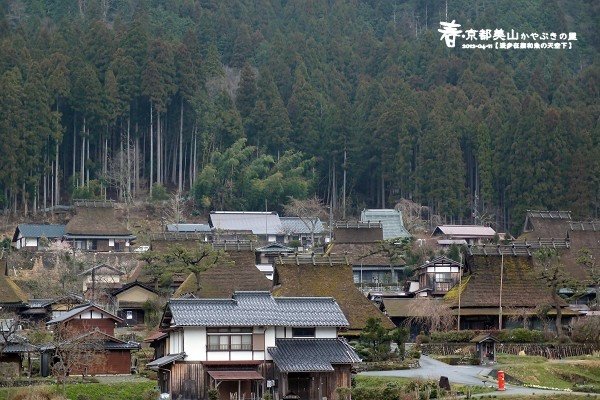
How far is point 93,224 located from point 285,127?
16153mm

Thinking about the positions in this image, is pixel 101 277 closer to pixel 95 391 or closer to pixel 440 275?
pixel 440 275

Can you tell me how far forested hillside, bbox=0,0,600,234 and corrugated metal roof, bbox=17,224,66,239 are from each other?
159 inches

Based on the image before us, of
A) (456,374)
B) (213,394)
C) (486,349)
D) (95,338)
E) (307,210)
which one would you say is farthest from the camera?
(307,210)

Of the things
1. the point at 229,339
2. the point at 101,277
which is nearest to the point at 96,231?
the point at 101,277

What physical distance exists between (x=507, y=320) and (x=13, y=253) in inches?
918

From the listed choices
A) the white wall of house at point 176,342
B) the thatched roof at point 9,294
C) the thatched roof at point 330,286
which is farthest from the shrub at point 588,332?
the thatched roof at point 9,294

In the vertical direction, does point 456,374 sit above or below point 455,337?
below

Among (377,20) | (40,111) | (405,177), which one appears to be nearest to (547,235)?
(405,177)

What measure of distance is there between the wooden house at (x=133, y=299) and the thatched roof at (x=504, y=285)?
11420 millimetres

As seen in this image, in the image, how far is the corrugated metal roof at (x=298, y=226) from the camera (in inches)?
2761

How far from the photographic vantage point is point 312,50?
9344cm

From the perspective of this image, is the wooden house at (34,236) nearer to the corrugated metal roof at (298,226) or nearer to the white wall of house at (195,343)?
the corrugated metal roof at (298,226)

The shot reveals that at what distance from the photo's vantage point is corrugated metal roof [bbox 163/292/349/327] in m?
37.6

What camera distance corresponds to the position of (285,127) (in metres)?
79.1
